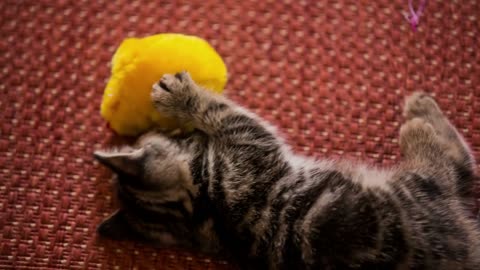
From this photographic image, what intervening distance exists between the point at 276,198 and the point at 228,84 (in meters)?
0.46

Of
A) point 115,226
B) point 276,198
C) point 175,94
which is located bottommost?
point 115,226

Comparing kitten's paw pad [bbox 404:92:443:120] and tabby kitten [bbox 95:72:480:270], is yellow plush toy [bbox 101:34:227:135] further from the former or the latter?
kitten's paw pad [bbox 404:92:443:120]

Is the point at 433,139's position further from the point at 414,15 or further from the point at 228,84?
the point at 228,84

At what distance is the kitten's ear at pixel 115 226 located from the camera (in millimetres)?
1244

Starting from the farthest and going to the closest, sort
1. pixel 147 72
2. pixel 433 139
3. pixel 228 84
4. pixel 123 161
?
1. pixel 228 84
2. pixel 433 139
3. pixel 147 72
4. pixel 123 161

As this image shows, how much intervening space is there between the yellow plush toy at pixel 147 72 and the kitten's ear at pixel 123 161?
0.16 m

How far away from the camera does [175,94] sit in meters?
1.22

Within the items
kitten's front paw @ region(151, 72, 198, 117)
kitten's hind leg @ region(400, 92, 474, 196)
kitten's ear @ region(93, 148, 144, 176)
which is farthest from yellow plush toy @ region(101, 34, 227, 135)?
kitten's hind leg @ region(400, 92, 474, 196)

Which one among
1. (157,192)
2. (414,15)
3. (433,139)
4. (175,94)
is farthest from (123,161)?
(414,15)

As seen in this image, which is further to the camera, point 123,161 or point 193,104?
point 193,104

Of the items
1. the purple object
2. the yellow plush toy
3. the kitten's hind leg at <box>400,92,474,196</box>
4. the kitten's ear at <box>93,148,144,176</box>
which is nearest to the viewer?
the kitten's ear at <box>93,148,144,176</box>

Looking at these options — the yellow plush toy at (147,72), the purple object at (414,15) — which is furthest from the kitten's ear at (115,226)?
the purple object at (414,15)

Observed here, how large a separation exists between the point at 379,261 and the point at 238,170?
1.22 feet

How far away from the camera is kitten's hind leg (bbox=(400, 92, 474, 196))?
1297 mm
